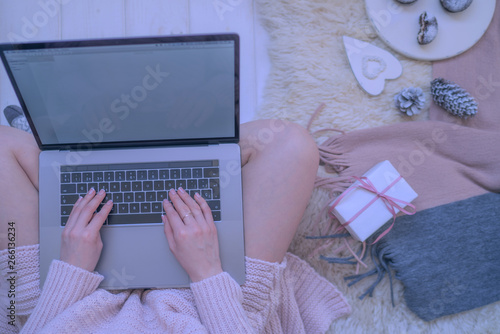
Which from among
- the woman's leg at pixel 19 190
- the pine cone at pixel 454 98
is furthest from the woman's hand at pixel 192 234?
the pine cone at pixel 454 98

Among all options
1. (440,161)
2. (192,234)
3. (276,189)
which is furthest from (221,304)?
(440,161)

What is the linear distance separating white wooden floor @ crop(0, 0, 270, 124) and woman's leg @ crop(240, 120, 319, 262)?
311 mm

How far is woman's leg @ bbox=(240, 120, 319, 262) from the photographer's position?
73cm

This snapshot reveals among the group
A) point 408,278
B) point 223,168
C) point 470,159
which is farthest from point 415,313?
point 223,168

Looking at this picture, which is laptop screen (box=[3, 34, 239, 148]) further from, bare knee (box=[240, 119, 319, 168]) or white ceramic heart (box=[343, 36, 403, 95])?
white ceramic heart (box=[343, 36, 403, 95])

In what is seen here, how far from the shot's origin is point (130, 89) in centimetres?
65

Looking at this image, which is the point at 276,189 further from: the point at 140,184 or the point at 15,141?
the point at 15,141

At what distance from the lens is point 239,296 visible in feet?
2.25

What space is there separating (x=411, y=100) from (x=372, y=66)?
132mm

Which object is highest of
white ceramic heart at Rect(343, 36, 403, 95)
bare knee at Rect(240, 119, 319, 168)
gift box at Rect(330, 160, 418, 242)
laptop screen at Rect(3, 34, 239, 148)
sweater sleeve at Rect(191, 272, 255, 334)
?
white ceramic heart at Rect(343, 36, 403, 95)

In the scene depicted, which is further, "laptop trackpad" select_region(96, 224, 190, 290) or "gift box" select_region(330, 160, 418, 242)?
"gift box" select_region(330, 160, 418, 242)

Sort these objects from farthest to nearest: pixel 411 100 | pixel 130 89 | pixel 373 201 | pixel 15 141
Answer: pixel 411 100 → pixel 373 201 → pixel 15 141 → pixel 130 89

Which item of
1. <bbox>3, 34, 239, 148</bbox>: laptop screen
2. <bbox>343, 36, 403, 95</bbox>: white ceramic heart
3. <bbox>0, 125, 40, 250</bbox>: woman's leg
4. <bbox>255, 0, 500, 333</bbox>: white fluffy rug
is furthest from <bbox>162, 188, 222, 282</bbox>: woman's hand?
<bbox>343, 36, 403, 95</bbox>: white ceramic heart

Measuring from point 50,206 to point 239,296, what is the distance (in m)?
0.39
